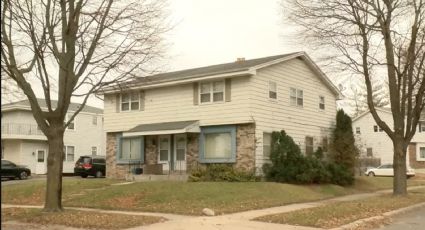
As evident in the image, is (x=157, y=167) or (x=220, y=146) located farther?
(x=157, y=167)

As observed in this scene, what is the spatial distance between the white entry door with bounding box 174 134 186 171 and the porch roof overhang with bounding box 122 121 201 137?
926 millimetres

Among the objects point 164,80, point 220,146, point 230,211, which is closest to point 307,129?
point 220,146

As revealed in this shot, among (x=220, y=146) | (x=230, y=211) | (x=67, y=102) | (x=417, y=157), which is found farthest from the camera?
(x=417, y=157)

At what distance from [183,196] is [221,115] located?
25.3ft

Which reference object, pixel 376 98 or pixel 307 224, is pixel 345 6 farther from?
pixel 376 98

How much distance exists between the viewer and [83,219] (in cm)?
1380

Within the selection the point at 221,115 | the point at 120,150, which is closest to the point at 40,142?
the point at 120,150

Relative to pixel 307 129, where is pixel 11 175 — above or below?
below

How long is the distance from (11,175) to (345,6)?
84.1ft

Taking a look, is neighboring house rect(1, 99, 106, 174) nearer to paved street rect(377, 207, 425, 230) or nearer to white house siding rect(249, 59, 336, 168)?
white house siding rect(249, 59, 336, 168)

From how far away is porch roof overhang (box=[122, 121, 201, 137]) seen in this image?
26.1 metres

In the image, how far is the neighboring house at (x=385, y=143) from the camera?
56406mm

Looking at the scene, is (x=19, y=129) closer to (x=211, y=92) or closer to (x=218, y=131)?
(x=211, y=92)

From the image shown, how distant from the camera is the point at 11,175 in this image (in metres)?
37.4
